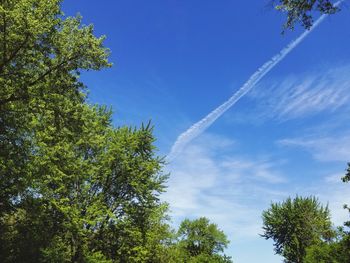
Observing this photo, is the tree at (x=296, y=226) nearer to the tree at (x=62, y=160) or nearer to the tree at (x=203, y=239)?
the tree at (x=203, y=239)

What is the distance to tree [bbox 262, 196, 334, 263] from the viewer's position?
236ft

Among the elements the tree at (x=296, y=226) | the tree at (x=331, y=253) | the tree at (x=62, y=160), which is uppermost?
the tree at (x=296, y=226)

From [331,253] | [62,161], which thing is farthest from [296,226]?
[62,161]

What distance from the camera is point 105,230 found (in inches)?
1264

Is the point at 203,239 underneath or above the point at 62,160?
above

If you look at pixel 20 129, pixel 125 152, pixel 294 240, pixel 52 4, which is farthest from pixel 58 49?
pixel 294 240

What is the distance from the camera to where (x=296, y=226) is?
238ft

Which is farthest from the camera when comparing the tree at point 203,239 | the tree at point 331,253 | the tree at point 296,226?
the tree at point 203,239

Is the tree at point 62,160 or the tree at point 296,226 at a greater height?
the tree at point 296,226

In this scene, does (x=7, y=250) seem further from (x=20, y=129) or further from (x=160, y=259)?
(x=160, y=259)

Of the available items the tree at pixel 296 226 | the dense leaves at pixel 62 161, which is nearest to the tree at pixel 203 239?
the tree at pixel 296 226

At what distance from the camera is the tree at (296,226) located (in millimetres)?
72000

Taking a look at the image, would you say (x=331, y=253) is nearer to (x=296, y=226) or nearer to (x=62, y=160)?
(x=296, y=226)

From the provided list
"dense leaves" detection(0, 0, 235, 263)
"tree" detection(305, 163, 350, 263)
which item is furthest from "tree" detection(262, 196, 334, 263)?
"dense leaves" detection(0, 0, 235, 263)
